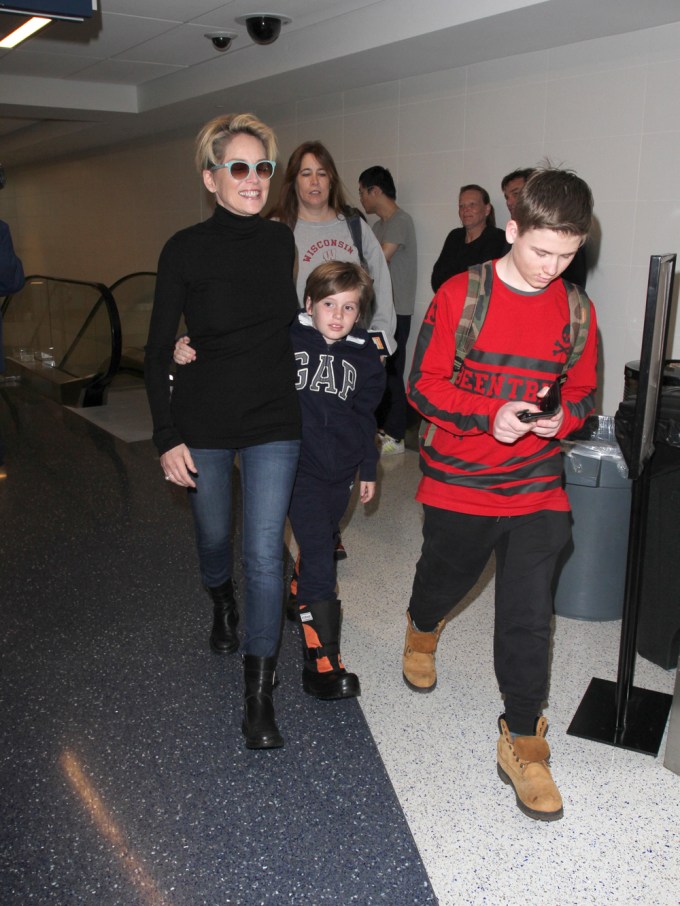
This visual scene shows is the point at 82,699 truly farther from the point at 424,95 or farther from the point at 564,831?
the point at 424,95

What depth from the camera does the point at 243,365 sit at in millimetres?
2213

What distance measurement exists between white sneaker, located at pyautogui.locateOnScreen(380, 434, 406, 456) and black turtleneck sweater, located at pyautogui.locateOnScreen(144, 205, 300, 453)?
9.95 ft

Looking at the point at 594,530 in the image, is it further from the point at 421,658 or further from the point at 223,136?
the point at 223,136

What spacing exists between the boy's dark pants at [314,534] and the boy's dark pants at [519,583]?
1.40 ft

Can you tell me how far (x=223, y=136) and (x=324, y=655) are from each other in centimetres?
151

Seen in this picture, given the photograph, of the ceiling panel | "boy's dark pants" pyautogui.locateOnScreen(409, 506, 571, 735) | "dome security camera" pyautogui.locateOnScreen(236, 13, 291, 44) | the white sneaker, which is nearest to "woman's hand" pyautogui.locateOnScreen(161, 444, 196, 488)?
"boy's dark pants" pyautogui.locateOnScreen(409, 506, 571, 735)

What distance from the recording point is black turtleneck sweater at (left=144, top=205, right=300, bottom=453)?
216 centimetres

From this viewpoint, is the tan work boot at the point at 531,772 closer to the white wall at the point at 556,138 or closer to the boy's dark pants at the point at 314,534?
the boy's dark pants at the point at 314,534

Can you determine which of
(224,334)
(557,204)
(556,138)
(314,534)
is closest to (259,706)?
(314,534)

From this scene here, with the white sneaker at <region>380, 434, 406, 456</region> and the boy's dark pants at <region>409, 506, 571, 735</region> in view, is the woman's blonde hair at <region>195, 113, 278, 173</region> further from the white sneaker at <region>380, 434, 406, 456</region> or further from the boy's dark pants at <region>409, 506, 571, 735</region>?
the white sneaker at <region>380, 434, 406, 456</region>

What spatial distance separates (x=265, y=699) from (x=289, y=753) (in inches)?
6.2

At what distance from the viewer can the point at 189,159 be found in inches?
334

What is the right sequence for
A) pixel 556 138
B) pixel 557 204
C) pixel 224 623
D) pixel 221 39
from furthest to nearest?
pixel 221 39 → pixel 556 138 → pixel 224 623 → pixel 557 204

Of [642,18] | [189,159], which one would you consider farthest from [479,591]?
[189,159]
